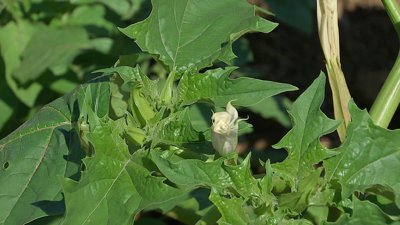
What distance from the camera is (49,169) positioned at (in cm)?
125

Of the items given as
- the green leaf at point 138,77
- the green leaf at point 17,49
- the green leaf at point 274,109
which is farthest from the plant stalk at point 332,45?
the green leaf at point 17,49

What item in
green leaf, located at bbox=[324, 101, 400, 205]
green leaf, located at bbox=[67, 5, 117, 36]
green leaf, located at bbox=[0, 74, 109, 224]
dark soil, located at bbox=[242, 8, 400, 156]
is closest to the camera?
green leaf, located at bbox=[324, 101, 400, 205]

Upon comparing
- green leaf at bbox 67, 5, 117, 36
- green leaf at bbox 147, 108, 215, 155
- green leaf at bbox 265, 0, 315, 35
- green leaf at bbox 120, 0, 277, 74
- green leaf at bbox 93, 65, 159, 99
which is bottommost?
green leaf at bbox 67, 5, 117, 36

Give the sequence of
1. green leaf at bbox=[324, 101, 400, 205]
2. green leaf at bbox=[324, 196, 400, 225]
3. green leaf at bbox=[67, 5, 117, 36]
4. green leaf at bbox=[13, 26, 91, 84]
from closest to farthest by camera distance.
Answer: green leaf at bbox=[324, 196, 400, 225] < green leaf at bbox=[324, 101, 400, 205] < green leaf at bbox=[13, 26, 91, 84] < green leaf at bbox=[67, 5, 117, 36]

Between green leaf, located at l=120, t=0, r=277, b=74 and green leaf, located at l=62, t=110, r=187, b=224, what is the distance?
0.37 meters

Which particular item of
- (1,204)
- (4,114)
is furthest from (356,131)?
(4,114)

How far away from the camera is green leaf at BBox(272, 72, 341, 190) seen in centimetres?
106

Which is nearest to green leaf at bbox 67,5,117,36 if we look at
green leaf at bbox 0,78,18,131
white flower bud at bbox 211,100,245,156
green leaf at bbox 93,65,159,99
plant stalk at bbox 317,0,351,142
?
green leaf at bbox 0,78,18,131

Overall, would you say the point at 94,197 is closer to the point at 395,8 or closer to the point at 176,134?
the point at 176,134

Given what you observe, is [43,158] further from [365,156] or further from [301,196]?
[365,156]

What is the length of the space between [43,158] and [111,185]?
359 millimetres

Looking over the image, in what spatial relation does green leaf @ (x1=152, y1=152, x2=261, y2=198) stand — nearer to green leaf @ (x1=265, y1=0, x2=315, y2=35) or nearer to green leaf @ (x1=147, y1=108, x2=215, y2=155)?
green leaf @ (x1=147, y1=108, x2=215, y2=155)

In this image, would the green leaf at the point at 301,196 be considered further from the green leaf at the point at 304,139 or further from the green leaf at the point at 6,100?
the green leaf at the point at 6,100

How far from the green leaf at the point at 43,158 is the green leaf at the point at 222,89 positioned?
0.86 ft
